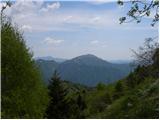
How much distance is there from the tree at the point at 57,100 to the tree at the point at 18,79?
1036cm

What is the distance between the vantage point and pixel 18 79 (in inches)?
1016

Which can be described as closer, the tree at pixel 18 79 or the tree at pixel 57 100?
the tree at pixel 18 79

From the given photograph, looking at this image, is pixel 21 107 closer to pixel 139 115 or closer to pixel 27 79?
pixel 27 79

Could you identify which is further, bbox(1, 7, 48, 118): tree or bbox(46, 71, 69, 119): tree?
bbox(46, 71, 69, 119): tree

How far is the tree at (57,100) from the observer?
137ft

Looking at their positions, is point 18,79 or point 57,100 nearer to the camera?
point 18,79

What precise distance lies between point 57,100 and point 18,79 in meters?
17.9

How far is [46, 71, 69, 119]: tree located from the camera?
1649 inches

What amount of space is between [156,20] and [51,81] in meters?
36.7

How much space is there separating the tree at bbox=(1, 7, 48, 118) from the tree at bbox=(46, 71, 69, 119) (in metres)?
10.4

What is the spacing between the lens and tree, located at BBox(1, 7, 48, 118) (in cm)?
2292

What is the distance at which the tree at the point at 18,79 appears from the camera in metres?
22.9

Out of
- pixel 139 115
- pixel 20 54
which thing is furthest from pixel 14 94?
pixel 139 115

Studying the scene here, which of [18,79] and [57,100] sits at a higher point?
[18,79]
